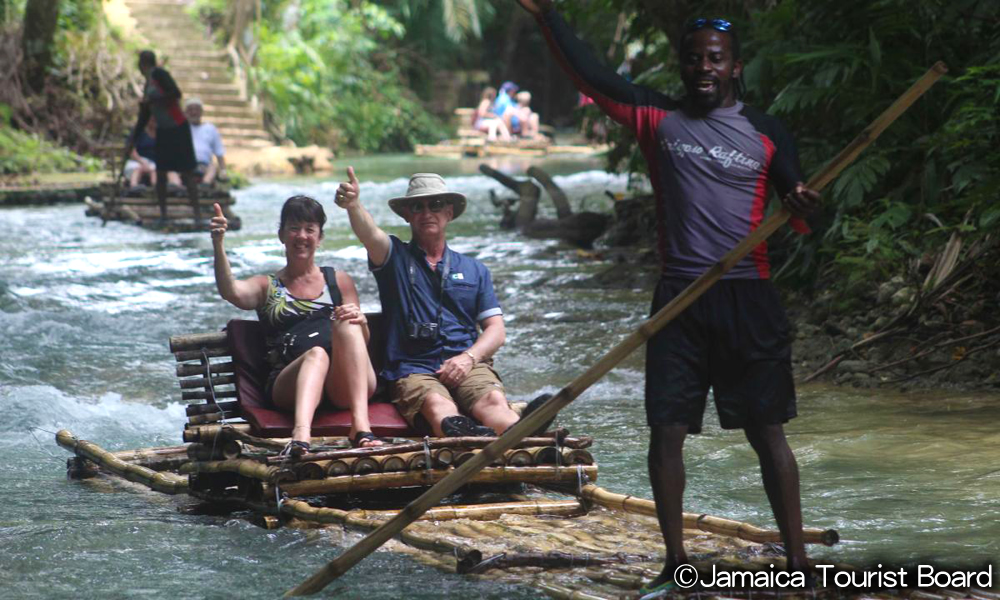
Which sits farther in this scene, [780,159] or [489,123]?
[489,123]

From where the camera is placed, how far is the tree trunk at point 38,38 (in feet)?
78.6

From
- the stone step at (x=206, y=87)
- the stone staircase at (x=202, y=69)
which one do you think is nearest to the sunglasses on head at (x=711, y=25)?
the stone staircase at (x=202, y=69)

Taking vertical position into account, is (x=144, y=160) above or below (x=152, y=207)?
above

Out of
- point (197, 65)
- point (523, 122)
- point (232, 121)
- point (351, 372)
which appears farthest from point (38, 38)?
point (351, 372)

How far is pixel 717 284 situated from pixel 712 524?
1.10 m

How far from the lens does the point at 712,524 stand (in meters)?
5.13

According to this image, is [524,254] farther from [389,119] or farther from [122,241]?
[389,119]

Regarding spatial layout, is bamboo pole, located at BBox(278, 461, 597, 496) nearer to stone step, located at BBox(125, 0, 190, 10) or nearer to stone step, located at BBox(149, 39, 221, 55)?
stone step, located at BBox(149, 39, 221, 55)

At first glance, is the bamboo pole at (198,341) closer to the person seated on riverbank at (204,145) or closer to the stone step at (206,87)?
the person seated on riverbank at (204,145)

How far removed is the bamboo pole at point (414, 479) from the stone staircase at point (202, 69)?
21.2 m

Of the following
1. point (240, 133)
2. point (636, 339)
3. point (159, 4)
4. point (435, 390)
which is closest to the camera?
point (636, 339)

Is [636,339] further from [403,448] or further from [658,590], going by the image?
[403,448]

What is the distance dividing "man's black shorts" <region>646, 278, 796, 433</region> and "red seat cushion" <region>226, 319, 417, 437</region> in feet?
6.99

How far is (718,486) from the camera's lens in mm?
6695
